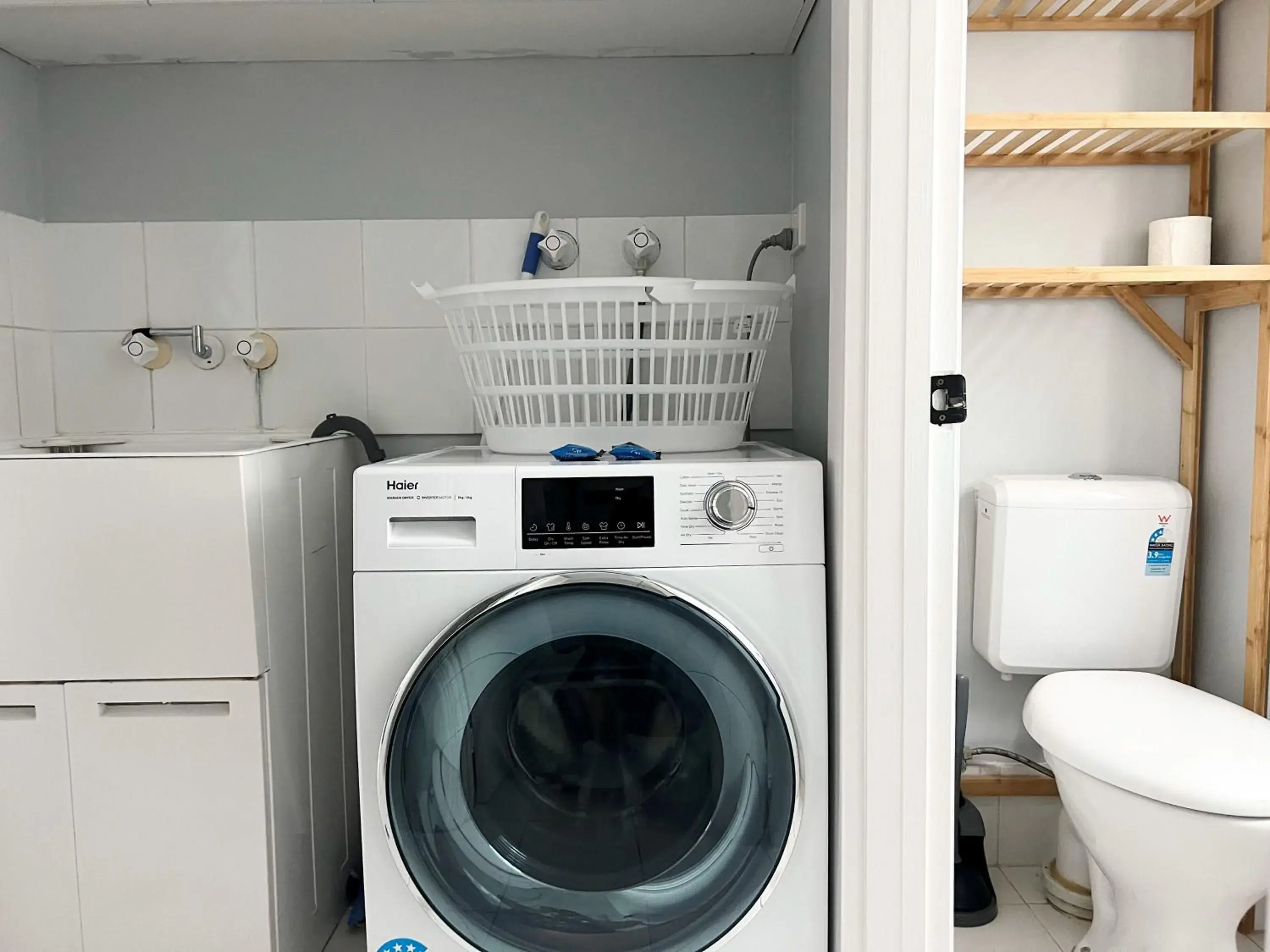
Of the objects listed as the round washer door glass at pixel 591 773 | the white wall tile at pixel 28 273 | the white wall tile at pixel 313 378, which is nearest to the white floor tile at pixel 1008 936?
the round washer door glass at pixel 591 773

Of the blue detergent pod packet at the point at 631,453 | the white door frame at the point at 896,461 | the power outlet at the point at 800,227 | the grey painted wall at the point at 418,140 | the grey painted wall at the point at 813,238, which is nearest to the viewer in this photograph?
the white door frame at the point at 896,461

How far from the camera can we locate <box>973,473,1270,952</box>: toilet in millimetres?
1306

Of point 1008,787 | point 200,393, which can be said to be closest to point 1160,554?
point 1008,787

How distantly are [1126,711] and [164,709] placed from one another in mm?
1507

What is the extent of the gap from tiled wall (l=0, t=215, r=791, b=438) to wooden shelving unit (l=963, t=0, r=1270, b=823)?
487 mm

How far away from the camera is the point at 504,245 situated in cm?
190

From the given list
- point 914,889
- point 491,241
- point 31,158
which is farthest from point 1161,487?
point 31,158

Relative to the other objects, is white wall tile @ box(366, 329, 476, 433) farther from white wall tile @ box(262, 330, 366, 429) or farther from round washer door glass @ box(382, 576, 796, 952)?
round washer door glass @ box(382, 576, 796, 952)

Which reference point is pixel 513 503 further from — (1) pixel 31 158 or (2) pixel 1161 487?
(1) pixel 31 158

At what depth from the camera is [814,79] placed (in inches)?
65.2

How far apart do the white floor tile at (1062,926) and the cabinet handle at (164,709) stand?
4.94ft

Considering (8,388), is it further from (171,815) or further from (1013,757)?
(1013,757)

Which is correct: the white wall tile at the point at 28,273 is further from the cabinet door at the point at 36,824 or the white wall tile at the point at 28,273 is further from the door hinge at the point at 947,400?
the door hinge at the point at 947,400

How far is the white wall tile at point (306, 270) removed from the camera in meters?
1.90
